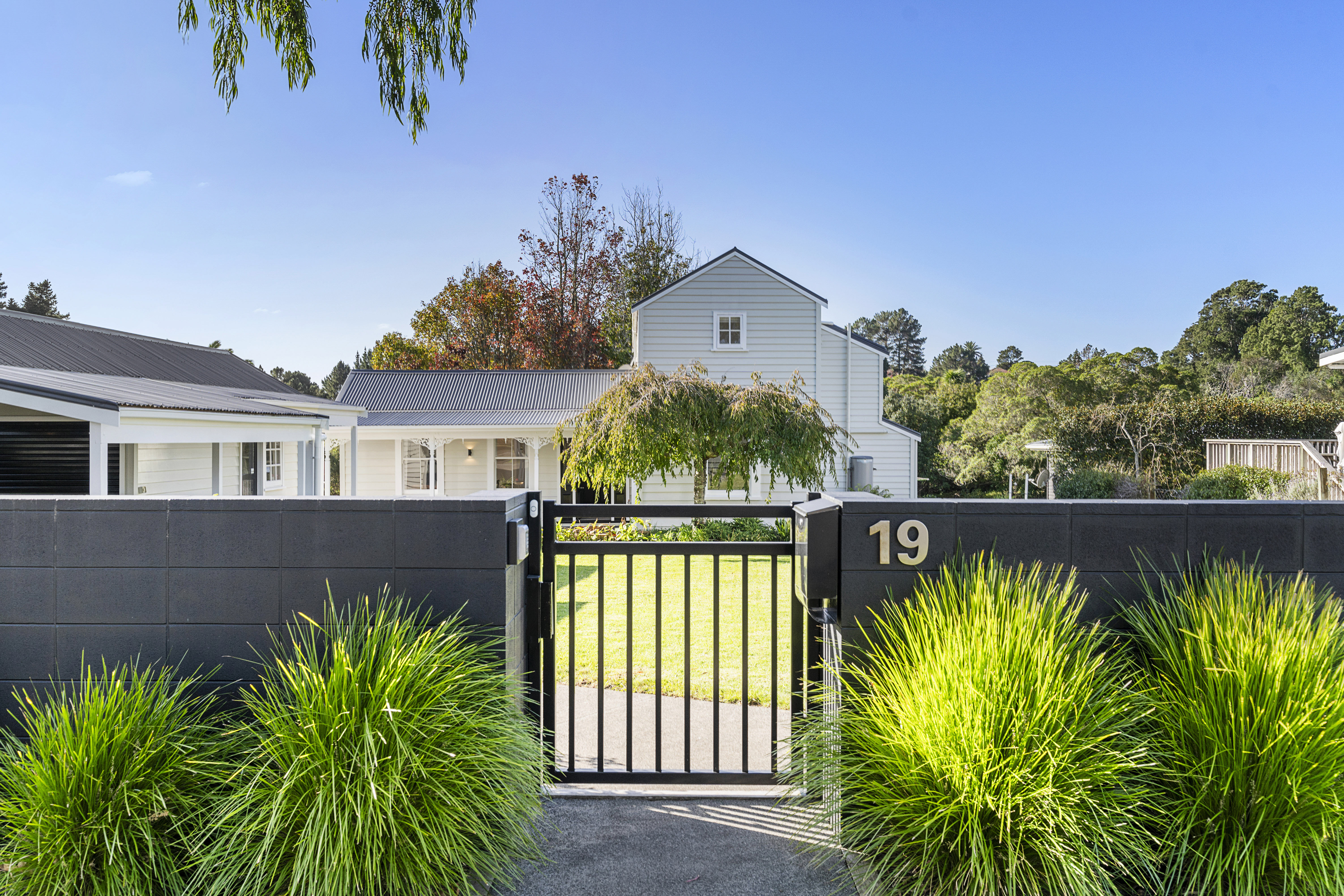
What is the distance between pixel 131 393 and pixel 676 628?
27.1ft

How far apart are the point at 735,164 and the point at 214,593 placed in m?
15.8

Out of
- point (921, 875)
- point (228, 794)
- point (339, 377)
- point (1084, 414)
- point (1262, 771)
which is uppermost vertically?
point (339, 377)

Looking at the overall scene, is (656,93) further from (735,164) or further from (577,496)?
(577,496)

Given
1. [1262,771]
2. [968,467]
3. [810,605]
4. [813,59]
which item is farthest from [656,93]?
[968,467]

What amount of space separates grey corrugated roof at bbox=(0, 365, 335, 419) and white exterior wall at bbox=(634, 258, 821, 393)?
7.20 metres

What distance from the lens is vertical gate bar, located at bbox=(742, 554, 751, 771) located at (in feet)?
8.84

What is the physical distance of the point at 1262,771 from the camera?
191 cm

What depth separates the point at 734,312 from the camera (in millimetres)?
14656

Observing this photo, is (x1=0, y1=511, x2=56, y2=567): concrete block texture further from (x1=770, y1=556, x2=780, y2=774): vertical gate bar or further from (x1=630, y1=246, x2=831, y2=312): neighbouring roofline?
(x1=630, y1=246, x2=831, y2=312): neighbouring roofline

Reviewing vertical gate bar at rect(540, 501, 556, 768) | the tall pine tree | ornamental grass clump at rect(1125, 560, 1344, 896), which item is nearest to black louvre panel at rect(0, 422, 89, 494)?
vertical gate bar at rect(540, 501, 556, 768)

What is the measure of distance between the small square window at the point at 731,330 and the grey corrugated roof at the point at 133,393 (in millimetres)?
8394

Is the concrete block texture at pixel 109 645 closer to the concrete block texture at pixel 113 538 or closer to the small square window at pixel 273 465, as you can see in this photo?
the concrete block texture at pixel 113 538

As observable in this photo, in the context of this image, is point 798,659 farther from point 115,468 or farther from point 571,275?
point 571,275

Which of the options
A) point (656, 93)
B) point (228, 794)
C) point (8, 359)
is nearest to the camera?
point (228, 794)
